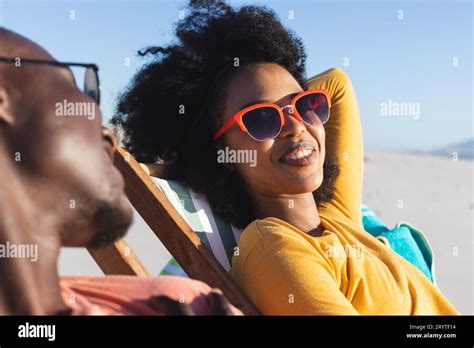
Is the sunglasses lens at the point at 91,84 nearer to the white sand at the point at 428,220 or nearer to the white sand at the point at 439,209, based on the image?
the white sand at the point at 428,220

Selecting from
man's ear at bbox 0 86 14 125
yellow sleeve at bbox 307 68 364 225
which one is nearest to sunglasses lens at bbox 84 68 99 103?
man's ear at bbox 0 86 14 125

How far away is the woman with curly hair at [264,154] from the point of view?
1899mm

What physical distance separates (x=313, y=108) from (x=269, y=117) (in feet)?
0.61

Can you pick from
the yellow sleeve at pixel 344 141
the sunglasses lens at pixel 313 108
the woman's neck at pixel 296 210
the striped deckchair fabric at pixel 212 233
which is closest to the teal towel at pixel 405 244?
the striped deckchair fabric at pixel 212 233

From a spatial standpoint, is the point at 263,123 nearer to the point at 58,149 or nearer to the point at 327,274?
the point at 327,274

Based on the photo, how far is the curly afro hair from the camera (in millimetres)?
2277

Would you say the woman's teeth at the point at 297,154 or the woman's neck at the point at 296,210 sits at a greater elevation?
the woman's teeth at the point at 297,154

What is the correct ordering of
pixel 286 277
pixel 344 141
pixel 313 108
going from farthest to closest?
1. pixel 344 141
2. pixel 313 108
3. pixel 286 277

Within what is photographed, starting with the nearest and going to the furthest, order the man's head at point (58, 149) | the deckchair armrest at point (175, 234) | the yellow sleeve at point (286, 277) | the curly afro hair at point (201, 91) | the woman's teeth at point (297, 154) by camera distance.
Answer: the man's head at point (58, 149) → the yellow sleeve at point (286, 277) → the deckchair armrest at point (175, 234) → the woman's teeth at point (297, 154) → the curly afro hair at point (201, 91)

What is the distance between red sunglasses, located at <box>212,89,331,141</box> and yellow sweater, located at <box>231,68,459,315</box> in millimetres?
277

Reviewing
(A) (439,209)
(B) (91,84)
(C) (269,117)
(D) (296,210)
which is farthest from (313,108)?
(A) (439,209)

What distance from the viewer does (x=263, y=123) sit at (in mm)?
2104

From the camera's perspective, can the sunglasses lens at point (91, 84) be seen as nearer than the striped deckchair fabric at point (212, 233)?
Yes
